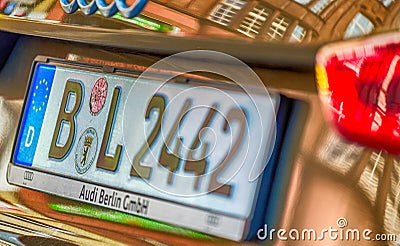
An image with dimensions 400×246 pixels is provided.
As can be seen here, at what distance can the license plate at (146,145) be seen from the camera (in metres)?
2.13

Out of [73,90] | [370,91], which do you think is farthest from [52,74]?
[370,91]

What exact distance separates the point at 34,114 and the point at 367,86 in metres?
1.03

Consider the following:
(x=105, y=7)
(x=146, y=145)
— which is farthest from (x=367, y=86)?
(x=105, y=7)

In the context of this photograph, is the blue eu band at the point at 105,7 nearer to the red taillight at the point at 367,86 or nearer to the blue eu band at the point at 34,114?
the blue eu band at the point at 34,114

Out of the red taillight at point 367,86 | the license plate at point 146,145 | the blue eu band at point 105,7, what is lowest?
the license plate at point 146,145

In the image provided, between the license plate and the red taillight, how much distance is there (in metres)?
0.19

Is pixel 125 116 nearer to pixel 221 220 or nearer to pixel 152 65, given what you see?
pixel 152 65

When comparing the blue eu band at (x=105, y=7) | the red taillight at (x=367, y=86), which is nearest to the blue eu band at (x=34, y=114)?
the blue eu band at (x=105, y=7)

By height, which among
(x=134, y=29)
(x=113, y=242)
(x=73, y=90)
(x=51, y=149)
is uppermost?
(x=134, y=29)

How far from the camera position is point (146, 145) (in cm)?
232

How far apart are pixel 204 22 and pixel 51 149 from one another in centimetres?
59

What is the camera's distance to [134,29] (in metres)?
2.35

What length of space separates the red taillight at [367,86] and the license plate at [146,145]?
19 cm

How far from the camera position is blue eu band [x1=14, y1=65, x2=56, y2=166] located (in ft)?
8.50
